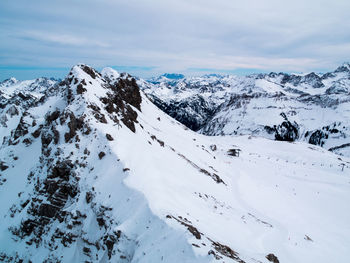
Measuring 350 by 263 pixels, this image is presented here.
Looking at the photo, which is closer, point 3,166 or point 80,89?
point 3,166

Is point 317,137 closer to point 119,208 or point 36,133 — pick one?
point 119,208

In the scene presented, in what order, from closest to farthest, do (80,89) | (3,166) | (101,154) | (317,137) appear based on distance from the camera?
(101,154) → (3,166) → (80,89) → (317,137)

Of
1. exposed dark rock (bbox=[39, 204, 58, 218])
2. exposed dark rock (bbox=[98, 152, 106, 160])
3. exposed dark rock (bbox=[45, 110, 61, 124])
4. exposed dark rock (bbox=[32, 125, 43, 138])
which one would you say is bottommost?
exposed dark rock (bbox=[39, 204, 58, 218])

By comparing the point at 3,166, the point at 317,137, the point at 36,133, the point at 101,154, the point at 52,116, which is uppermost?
the point at 52,116

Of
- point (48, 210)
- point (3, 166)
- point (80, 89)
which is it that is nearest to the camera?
point (48, 210)

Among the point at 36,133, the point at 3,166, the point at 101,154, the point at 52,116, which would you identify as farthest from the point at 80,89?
the point at 3,166

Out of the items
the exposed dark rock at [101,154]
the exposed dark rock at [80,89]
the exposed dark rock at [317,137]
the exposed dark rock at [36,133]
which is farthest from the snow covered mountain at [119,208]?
the exposed dark rock at [317,137]

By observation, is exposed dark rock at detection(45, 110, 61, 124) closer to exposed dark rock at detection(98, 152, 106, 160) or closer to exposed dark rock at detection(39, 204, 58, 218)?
exposed dark rock at detection(98, 152, 106, 160)

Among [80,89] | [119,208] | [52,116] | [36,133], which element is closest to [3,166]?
[36,133]

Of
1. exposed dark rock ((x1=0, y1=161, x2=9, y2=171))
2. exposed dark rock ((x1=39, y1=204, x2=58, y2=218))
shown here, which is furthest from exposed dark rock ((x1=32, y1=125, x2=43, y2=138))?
exposed dark rock ((x1=39, y1=204, x2=58, y2=218))

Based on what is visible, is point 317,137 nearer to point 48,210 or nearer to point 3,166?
point 48,210

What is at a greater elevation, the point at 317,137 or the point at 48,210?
the point at 48,210

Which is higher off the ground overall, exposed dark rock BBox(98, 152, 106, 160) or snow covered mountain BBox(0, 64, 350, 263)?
exposed dark rock BBox(98, 152, 106, 160)

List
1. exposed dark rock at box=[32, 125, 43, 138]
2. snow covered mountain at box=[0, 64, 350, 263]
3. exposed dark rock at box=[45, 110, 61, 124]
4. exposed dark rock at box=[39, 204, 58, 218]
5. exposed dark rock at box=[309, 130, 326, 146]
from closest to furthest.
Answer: snow covered mountain at box=[0, 64, 350, 263], exposed dark rock at box=[39, 204, 58, 218], exposed dark rock at box=[45, 110, 61, 124], exposed dark rock at box=[32, 125, 43, 138], exposed dark rock at box=[309, 130, 326, 146]
